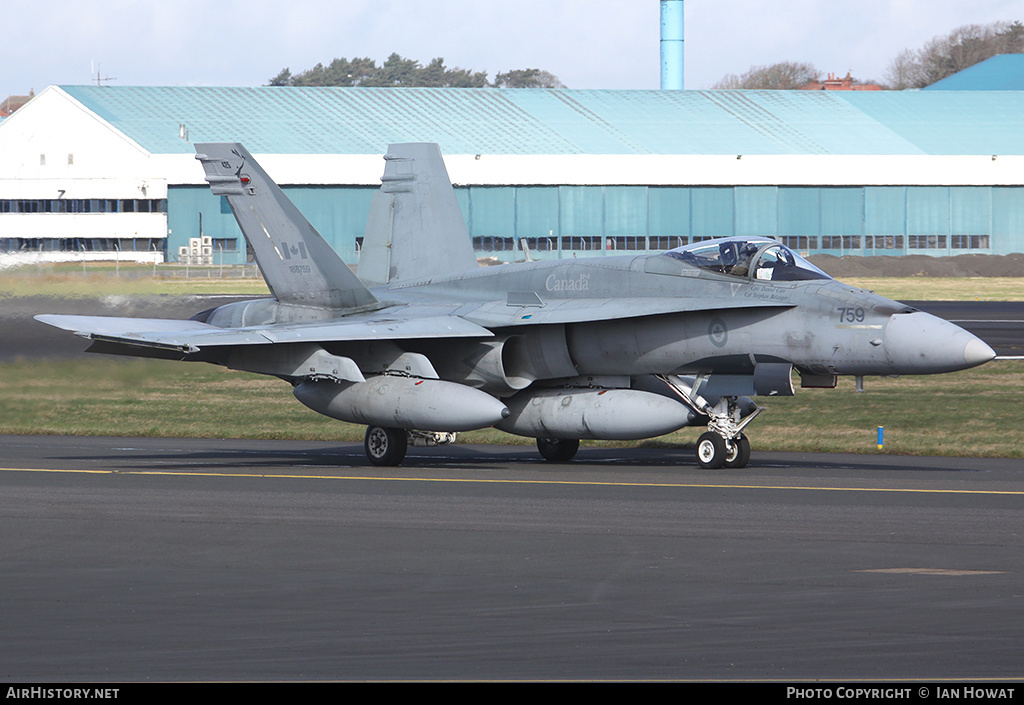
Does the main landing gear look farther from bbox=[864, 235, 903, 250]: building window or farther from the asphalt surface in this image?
bbox=[864, 235, 903, 250]: building window

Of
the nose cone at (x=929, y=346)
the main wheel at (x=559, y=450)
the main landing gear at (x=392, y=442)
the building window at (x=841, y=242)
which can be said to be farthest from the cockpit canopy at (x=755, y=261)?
the building window at (x=841, y=242)

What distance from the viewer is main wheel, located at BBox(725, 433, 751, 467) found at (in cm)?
1714

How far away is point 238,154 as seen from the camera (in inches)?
782

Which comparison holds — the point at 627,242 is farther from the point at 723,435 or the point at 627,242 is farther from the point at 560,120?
the point at 723,435

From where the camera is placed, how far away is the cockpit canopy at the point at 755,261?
1677 cm

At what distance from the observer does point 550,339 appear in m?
18.0

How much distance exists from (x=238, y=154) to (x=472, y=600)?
12.1 m

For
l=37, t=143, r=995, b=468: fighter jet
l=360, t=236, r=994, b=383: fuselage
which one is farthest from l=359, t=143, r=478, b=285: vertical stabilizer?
l=360, t=236, r=994, b=383: fuselage

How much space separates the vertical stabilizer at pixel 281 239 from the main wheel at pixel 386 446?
7.06ft

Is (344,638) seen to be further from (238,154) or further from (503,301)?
(238,154)

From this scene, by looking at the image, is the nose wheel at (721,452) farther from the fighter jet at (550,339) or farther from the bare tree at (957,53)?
the bare tree at (957,53)

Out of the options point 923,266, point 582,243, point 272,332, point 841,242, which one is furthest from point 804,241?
point 272,332

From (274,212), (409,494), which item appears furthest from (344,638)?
(274,212)

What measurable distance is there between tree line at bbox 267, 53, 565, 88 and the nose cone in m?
141
